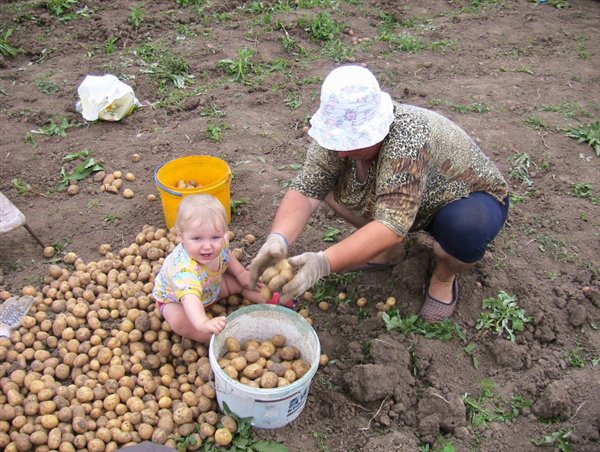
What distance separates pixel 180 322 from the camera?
271 centimetres

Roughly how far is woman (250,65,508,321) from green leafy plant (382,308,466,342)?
0.07 m

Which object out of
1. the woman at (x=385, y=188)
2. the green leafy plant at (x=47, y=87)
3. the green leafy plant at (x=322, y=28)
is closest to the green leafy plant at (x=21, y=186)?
the green leafy plant at (x=47, y=87)

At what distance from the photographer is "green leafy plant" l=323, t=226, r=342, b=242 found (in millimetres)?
Result: 3602

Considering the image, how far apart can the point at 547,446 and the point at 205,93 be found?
156 inches

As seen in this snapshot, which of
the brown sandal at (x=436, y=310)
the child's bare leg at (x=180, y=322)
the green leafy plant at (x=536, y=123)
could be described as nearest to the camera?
the child's bare leg at (x=180, y=322)

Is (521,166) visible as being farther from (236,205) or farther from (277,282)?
(277,282)

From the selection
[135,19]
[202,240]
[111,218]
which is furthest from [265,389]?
[135,19]

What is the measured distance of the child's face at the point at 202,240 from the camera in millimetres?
2475

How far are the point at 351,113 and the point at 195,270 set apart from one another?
1.04 m

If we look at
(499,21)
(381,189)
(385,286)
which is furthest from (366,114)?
(499,21)

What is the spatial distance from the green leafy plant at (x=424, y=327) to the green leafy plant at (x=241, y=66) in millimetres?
3174

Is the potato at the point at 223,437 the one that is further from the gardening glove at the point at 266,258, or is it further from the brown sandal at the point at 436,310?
the brown sandal at the point at 436,310

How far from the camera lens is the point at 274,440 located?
8.07 ft

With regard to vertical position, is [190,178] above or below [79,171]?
above
